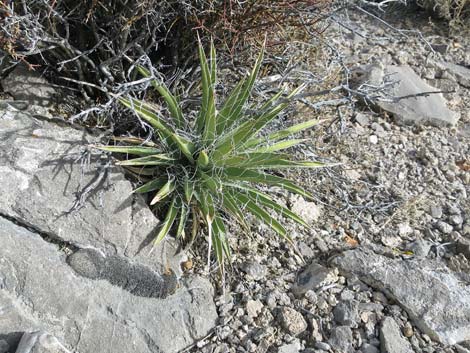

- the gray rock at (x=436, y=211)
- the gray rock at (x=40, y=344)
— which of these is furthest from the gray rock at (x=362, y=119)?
the gray rock at (x=40, y=344)

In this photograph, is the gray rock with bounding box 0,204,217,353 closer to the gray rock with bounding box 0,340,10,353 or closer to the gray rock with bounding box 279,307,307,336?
the gray rock with bounding box 0,340,10,353

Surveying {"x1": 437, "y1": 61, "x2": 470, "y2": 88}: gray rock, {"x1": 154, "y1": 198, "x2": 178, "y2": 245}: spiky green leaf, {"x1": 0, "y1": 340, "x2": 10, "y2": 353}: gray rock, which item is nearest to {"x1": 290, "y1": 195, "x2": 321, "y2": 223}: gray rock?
{"x1": 154, "y1": 198, "x2": 178, "y2": 245}: spiky green leaf

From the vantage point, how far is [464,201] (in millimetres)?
3760

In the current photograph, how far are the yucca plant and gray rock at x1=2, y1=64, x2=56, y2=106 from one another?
69 centimetres

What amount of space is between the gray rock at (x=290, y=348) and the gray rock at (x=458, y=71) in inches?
123

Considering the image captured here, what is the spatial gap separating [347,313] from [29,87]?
7.40 feet

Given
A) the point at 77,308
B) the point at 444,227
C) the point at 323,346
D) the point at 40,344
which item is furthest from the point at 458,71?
the point at 40,344

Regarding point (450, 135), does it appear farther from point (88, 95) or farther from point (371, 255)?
point (88, 95)

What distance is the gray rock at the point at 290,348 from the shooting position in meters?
2.72

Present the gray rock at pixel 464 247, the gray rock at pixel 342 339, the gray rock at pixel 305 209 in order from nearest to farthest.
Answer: the gray rock at pixel 342 339
the gray rock at pixel 464 247
the gray rock at pixel 305 209

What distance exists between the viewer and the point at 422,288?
2.98 meters

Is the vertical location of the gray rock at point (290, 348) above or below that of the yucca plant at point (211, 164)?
below

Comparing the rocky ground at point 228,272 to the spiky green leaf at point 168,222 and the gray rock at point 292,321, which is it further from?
the spiky green leaf at point 168,222

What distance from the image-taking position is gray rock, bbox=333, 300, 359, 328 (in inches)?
113
